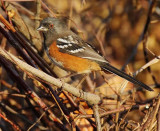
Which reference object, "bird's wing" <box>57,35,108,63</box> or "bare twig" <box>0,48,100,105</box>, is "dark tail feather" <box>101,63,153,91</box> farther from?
"bare twig" <box>0,48,100,105</box>

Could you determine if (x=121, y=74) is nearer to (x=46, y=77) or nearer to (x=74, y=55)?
(x=74, y=55)

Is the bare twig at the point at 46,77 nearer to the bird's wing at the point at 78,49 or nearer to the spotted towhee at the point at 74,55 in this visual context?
the spotted towhee at the point at 74,55

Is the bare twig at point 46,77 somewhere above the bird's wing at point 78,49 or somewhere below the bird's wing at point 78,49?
below

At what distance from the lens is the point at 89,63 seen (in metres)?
3.03

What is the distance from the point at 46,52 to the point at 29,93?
0.45m

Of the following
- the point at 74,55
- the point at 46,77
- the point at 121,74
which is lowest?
the point at 46,77

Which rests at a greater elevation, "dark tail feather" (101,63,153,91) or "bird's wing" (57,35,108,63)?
"bird's wing" (57,35,108,63)

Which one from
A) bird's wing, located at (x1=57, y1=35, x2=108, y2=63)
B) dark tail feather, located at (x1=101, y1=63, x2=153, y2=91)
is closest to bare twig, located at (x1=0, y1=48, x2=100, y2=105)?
dark tail feather, located at (x1=101, y1=63, x2=153, y2=91)

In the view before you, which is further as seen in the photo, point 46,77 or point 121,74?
point 121,74

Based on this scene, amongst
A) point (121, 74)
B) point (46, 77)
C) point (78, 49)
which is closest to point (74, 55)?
point (78, 49)

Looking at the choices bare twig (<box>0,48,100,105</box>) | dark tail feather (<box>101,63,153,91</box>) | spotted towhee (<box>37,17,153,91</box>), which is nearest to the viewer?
bare twig (<box>0,48,100,105</box>)

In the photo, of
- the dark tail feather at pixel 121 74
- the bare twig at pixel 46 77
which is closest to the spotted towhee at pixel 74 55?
the dark tail feather at pixel 121 74

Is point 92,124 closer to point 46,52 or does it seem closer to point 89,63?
point 89,63

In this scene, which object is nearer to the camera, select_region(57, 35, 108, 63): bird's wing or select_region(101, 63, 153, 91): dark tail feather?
select_region(101, 63, 153, 91): dark tail feather
